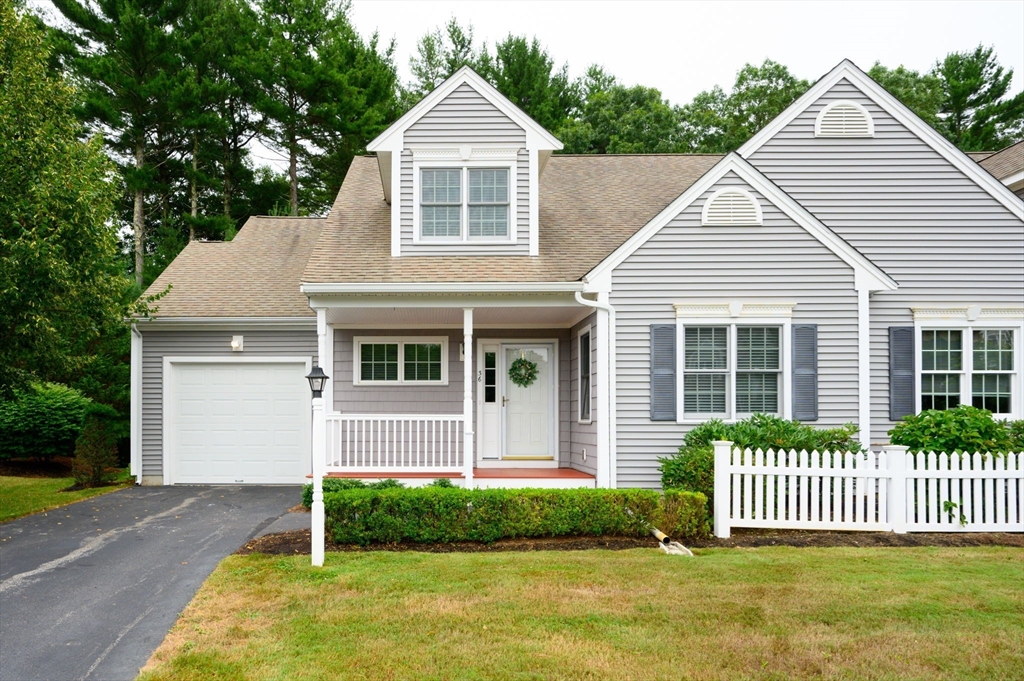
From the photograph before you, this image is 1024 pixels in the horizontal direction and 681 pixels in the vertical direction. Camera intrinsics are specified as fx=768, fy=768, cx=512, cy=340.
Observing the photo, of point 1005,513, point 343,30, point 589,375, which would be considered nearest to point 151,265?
point 343,30

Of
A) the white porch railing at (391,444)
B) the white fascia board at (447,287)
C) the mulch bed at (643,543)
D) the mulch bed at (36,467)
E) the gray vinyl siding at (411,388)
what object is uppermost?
the white fascia board at (447,287)

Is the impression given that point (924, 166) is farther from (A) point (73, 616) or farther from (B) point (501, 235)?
(A) point (73, 616)

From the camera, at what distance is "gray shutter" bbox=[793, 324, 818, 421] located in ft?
34.2

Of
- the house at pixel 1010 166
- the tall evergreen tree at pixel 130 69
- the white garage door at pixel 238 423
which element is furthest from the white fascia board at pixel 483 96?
the tall evergreen tree at pixel 130 69

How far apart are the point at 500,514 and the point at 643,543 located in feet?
5.21

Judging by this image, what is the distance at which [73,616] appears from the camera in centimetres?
622

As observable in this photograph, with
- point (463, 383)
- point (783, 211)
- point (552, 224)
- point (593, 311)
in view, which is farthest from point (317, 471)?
point (783, 211)

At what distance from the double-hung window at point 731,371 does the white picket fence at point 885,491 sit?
1.71 meters

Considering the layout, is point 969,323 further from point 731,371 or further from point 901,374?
point 731,371

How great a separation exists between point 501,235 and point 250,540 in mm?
5826

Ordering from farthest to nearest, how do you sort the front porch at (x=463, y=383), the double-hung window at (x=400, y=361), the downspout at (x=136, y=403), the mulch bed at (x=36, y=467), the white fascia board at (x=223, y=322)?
the mulch bed at (x=36, y=467)
the downspout at (x=136, y=403)
the white fascia board at (x=223, y=322)
the double-hung window at (x=400, y=361)
the front porch at (x=463, y=383)

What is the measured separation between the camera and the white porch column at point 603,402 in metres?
10.4

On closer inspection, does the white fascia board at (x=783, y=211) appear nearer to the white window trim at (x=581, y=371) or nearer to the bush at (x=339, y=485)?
the white window trim at (x=581, y=371)

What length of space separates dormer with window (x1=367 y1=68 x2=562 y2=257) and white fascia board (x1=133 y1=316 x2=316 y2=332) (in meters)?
2.86
